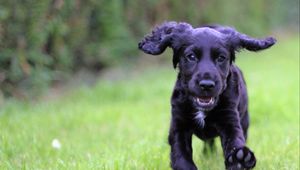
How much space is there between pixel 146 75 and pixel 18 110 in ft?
14.7

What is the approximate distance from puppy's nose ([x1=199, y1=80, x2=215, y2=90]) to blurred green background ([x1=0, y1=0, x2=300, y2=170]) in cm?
82

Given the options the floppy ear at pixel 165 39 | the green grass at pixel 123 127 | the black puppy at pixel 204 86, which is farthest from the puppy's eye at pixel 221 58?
the green grass at pixel 123 127

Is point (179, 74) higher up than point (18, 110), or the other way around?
point (179, 74)

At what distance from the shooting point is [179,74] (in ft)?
13.9

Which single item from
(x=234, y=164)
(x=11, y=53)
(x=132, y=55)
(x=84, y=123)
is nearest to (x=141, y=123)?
(x=84, y=123)

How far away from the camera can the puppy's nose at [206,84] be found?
3807 mm

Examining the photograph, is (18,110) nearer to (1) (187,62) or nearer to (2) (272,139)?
(2) (272,139)

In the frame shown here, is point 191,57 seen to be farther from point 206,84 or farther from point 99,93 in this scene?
point 99,93

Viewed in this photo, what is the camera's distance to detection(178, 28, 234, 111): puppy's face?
3846mm

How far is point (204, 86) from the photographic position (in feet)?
12.5

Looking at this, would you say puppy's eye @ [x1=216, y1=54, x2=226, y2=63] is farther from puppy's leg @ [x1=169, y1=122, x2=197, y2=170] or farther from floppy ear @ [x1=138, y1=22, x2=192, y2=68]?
puppy's leg @ [x1=169, y1=122, x2=197, y2=170]

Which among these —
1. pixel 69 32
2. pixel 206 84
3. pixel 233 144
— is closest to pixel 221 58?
pixel 206 84

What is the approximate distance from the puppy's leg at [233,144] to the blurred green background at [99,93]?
51 cm

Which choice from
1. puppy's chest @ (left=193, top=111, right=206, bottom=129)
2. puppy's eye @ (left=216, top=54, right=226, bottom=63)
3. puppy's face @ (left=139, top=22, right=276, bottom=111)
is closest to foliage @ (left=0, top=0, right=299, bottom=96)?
puppy's face @ (left=139, top=22, right=276, bottom=111)
